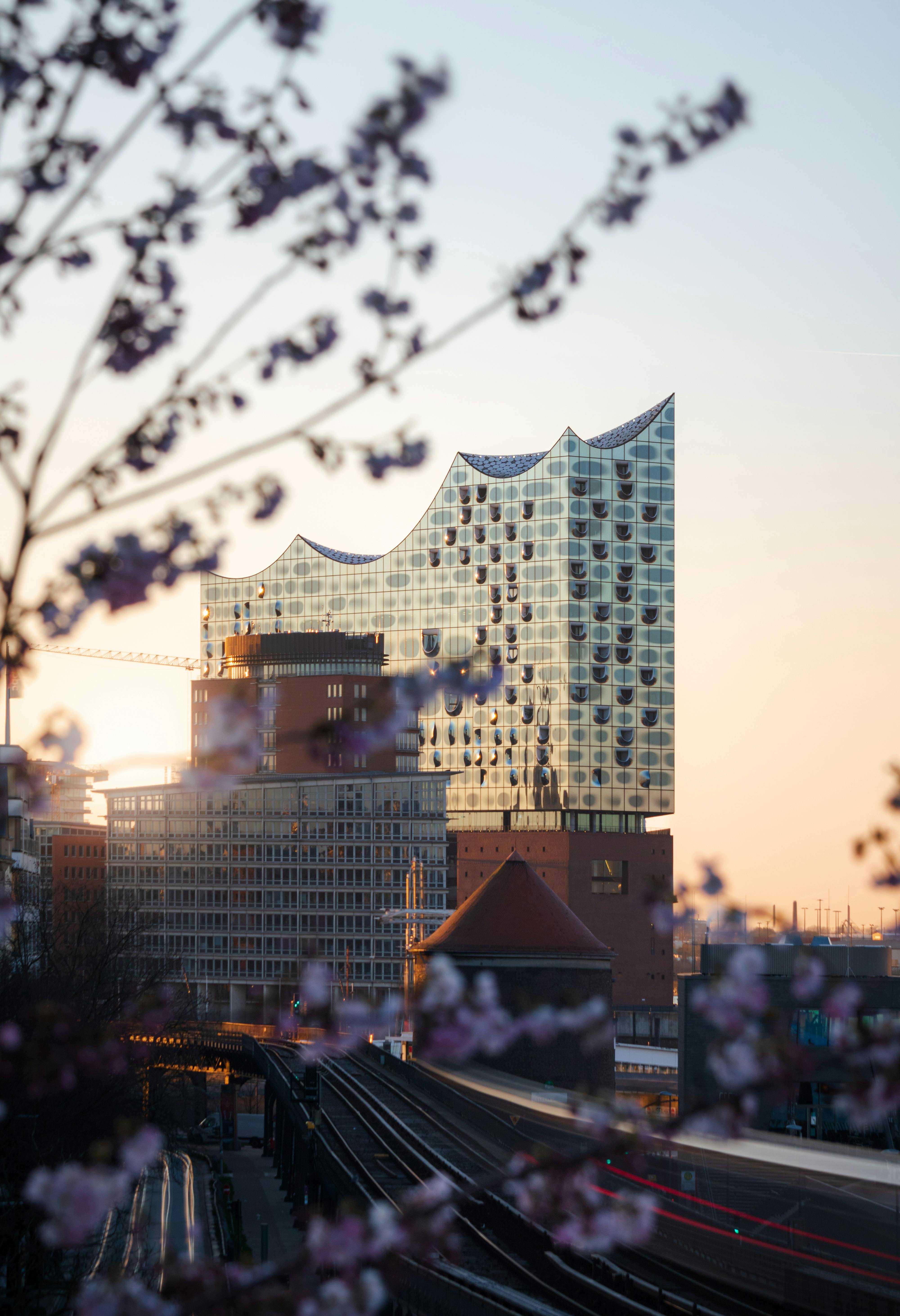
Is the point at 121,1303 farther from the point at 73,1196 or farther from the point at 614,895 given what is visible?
the point at 614,895

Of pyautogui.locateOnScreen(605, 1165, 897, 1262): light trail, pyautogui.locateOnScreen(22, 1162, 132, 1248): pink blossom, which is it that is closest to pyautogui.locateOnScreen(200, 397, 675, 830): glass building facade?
pyautogui.locateOnScreen(605, 1165, 897, 1262): light trail

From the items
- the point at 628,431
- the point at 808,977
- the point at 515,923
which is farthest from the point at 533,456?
the point at 808,977

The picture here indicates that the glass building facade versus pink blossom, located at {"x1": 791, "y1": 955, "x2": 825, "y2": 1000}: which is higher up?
the glass building facade

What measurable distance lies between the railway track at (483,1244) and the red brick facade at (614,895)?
242 ft

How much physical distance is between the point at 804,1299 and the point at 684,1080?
2997 cm

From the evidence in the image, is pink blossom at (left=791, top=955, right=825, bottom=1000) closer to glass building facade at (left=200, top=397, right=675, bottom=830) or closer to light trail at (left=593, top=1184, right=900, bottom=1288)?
light trail at (left=593, top=1184, right=900, bottom=1288)

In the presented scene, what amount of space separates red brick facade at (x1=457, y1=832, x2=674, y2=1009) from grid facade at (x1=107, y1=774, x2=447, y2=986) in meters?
8.16

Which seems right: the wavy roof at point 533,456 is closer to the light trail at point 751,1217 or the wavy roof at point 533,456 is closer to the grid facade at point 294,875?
the grid facade at point 294,875

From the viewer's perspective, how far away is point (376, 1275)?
625 centimetres

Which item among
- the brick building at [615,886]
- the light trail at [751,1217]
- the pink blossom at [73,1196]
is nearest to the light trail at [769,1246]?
the light trail at [751,1217]

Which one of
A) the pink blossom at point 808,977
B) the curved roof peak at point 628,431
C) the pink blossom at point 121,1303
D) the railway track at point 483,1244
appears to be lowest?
the railway track at point 483,1244

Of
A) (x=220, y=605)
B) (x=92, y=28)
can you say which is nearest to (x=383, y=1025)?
(x=92, y=28)

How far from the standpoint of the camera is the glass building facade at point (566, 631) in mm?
138750

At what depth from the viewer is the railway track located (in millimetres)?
26344
